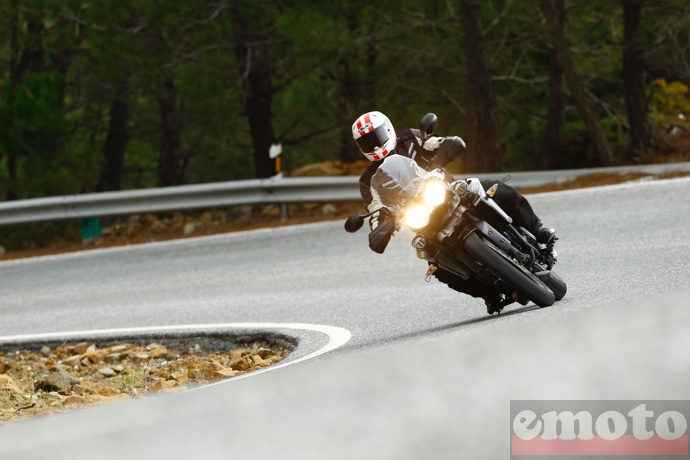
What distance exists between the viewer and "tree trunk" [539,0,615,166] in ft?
67.1

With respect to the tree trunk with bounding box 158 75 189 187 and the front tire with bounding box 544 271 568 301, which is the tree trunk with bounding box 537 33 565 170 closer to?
the tree trunk with bounding box 158 75 189 187

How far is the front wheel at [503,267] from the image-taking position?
23.1 ft

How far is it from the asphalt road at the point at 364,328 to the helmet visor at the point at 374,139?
3.88 ft

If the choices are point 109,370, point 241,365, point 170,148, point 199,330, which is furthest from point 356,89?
point 241,365

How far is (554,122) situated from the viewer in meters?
23.3

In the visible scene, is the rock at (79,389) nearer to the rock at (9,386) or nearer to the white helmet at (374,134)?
the rock at (9,386)

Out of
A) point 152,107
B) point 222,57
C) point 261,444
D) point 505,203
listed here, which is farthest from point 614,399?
point 152,107

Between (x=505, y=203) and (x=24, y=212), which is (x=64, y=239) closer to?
(x=24, y=212)

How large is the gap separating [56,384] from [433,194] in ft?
9.06

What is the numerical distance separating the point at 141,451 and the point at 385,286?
32.1 ft

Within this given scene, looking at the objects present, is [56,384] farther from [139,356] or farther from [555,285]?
[555,285]

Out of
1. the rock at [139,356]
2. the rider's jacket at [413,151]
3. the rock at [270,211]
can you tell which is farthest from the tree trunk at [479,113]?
the rider's jacket at [413,151]

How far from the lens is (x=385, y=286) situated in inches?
440

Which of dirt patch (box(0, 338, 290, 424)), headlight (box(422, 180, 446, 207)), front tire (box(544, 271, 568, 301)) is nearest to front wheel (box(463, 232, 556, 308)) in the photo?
headlight (box(422, 180, 446, 207))
